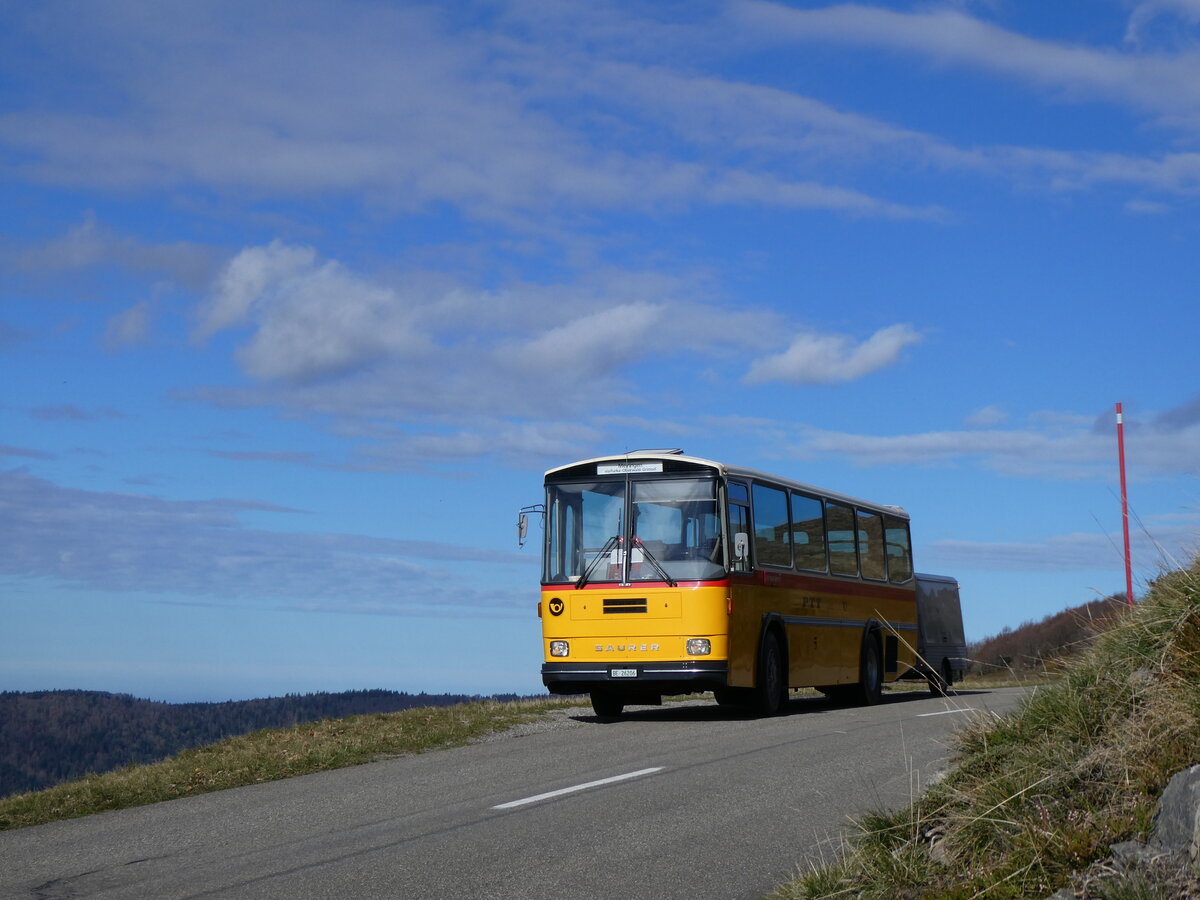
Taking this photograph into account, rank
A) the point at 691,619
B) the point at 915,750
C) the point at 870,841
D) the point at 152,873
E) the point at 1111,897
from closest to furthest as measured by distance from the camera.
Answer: the point at 1111,897 → the point at 870,841 → the point at 152,873 → the point at 915,750 → the point at 691,619

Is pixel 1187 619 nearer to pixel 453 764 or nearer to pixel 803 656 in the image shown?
pixel 453 764

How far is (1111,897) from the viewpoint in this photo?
16.2 ft

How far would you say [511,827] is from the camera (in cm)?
875

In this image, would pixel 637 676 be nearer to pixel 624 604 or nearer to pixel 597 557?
pixel 624 604

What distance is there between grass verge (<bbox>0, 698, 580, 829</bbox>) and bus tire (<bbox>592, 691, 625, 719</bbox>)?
82cm

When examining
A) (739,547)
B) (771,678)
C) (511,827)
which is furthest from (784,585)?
(511,827)

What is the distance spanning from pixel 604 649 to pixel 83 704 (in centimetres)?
8947

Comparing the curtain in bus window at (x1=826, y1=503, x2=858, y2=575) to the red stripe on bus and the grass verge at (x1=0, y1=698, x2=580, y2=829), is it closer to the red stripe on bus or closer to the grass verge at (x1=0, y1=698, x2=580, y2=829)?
the red stripe on bus

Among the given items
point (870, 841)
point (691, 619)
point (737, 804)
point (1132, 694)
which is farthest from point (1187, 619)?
point (691, 619)

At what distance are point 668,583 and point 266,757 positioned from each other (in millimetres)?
5768

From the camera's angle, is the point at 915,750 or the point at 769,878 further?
the point at 915,750

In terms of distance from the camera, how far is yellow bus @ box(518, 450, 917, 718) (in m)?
17.5

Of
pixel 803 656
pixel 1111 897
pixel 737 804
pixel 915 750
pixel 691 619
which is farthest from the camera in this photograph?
pixel 803 656

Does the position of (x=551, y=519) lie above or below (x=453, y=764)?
above
